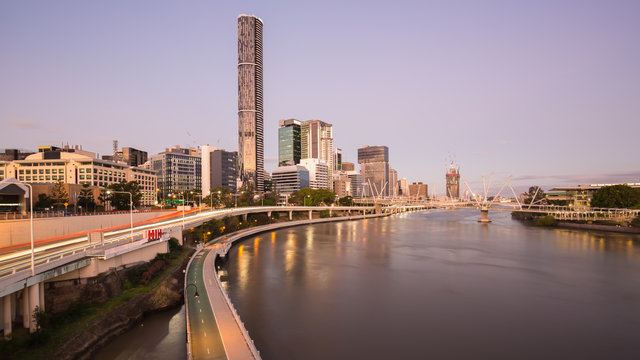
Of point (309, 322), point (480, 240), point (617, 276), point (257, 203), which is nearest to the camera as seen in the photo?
point (309, 322)

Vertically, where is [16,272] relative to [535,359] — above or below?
above

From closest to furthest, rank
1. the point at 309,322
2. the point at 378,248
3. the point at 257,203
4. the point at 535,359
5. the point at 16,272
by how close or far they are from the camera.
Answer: the point at 16,272
the point at 535,359
the point at 309,322
the point at 378,248
the point at 257,203

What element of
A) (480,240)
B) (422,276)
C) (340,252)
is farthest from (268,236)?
(480,240)

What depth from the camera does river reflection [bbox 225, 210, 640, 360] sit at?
Answer: 31000mm

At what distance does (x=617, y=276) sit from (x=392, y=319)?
45.0 metres

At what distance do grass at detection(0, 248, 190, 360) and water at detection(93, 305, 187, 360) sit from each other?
2.89 metres

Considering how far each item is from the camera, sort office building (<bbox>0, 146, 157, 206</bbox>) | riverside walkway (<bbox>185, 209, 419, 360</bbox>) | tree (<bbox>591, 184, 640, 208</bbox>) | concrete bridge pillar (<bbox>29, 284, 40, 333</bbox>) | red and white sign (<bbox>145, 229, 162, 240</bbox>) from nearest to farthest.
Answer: riverside walkway (<bbox>185, 209, 419, 360</bbox>), concrete bridge pillar (<bbox>29, 284, 40, 333</bbox>), red and white sign (<bbox>145, 229, 162, 240</bbox>), tree (<bbox>591, 184, 640, 208</bbox>), office building (<bbox>0, 146, 157, 206</bbox>)

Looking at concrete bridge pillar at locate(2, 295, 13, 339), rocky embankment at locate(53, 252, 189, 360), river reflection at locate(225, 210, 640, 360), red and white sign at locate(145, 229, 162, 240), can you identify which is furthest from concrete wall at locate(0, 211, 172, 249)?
river reflection at locate(225, 210, 640, 360)

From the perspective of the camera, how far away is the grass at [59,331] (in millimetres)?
23078

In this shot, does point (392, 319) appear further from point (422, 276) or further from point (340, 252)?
point (340, 252)

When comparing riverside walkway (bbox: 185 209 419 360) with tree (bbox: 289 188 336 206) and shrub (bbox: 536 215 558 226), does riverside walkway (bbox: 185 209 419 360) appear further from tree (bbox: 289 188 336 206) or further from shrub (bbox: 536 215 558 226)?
tree (bbox: 289 188 336 206)

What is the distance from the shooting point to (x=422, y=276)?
184ft

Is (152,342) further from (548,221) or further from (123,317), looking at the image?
(548,221)

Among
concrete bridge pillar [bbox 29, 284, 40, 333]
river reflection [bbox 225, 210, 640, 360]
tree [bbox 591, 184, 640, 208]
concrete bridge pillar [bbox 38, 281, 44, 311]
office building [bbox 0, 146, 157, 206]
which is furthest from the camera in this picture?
office building [bbox 0, 146, 157, 206]
